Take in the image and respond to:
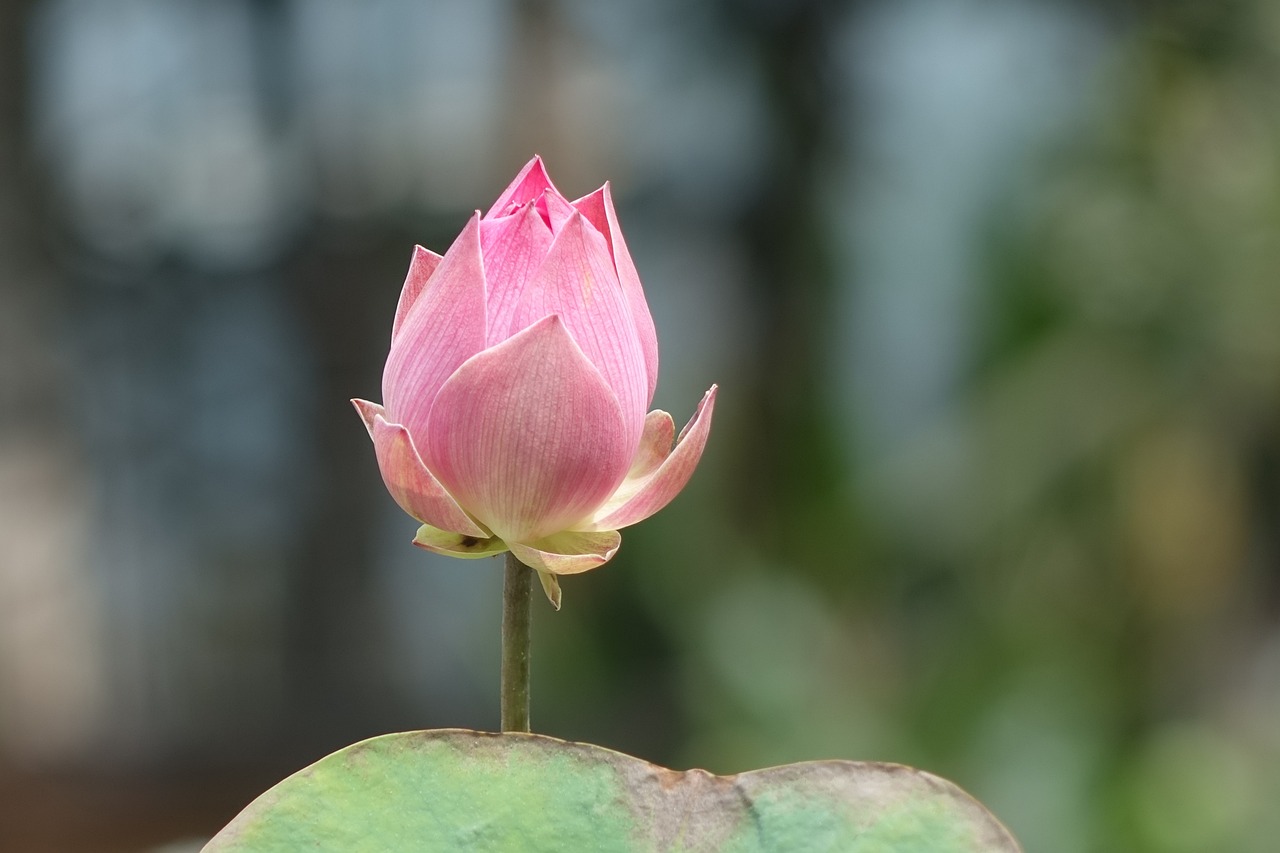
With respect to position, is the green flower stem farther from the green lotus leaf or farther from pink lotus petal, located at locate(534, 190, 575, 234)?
pink lotus petal, located at locate(534, 190, 575, 234)

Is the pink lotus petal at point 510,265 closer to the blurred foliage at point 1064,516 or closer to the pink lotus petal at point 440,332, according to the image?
A: the pink lotus petal at point 440,332

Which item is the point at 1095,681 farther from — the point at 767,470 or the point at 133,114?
the point at 133,114

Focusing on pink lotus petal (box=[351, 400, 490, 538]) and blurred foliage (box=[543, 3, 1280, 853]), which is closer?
pink lotus petal (box=[351, 400, 490, 538])

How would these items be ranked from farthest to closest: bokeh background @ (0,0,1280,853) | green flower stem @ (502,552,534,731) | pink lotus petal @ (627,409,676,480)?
1. bokeh background @ (0,0,1280,853)
2. pink lotus petal @ (627,409,676,480)
3. green flower stem @ (502,552,534,731)

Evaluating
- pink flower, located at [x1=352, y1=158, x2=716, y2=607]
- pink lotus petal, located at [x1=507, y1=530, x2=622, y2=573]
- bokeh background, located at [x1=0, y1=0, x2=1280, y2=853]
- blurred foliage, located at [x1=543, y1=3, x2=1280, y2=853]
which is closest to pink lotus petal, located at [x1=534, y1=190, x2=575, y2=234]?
pink flower, located at [x1=352, y1=158, x2=716, y2=607]

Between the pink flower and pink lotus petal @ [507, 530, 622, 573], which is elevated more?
the pink flower

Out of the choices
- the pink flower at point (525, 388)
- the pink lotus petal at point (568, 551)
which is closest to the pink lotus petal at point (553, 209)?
the pink flower at point (525, 388)

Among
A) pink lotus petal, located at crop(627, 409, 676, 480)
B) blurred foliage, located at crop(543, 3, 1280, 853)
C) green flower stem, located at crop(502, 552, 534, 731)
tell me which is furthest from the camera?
blurred foliage, located at crop(543, 3, 1280, 853)
